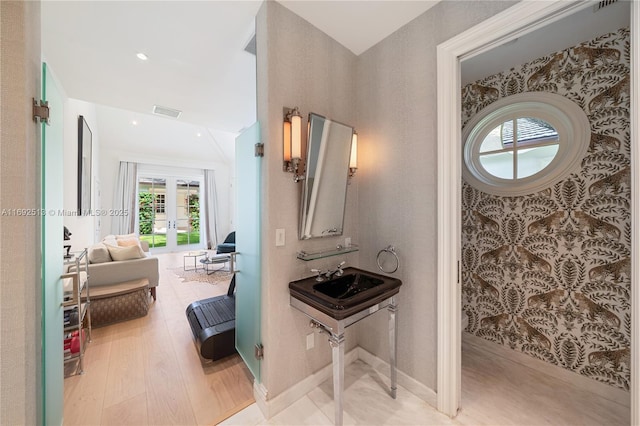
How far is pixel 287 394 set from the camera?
160cm

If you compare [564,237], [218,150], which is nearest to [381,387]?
[564,237]

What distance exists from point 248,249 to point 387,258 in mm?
1126

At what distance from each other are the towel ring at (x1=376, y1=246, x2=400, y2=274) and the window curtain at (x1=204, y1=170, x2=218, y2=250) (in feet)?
23.2

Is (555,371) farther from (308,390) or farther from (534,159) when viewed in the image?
(308,390)

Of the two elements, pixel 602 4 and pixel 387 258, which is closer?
pixel 602 4

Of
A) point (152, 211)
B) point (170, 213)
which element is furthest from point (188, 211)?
point (152, 211)

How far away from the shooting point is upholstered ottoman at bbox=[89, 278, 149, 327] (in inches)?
105

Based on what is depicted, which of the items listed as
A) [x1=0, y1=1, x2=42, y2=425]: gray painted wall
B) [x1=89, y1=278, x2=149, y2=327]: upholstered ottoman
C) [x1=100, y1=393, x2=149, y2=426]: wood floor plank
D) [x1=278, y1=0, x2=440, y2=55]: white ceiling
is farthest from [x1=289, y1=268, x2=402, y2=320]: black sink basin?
[x1=89, y1=278, x2=149, y2=327]: upholstered ottoman

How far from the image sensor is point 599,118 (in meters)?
1.67

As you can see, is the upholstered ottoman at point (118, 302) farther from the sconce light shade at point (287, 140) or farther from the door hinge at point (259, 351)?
the sconce light shade at point (287, 140)

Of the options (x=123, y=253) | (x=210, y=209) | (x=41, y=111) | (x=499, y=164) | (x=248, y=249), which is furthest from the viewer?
(x=210, y=209)

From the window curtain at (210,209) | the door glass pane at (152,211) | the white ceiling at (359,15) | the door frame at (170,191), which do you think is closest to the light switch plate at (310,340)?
the white ceiling at (359,15)

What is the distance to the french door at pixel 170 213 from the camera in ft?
22.7

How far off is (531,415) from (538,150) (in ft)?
6.60
